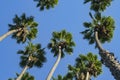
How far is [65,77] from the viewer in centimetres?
3875

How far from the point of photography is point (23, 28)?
37906 mm

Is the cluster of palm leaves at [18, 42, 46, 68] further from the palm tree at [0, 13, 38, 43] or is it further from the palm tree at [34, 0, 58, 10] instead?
the palm tree at [34, 0, 58, 10]

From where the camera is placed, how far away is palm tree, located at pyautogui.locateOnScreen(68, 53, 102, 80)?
38294mm

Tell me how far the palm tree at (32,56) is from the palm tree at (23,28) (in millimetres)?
1222

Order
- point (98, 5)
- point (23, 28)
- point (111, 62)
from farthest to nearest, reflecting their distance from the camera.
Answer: point (98, 5)
point (23, 28)
point (111, 62)

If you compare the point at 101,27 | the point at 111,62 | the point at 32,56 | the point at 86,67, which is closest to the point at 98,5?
the point at 101,27

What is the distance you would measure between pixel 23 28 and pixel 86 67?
28.2ft

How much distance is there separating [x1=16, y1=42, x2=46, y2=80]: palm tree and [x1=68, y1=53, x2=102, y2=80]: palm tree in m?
3.70

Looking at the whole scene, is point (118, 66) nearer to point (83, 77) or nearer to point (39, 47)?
point (83, 77)

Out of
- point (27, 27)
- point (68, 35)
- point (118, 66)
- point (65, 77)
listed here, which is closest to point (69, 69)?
point (65, 77)

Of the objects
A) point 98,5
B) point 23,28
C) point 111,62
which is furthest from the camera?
point 98,5

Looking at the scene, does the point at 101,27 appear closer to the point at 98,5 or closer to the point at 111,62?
the point at 98,5

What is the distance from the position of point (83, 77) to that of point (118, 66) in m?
9.40

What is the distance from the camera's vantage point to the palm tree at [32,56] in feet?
128
